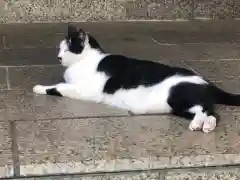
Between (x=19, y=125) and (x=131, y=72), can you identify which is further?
(x=131, y=72)

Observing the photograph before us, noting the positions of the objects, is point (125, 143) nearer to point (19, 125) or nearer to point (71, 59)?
point (19, 125)

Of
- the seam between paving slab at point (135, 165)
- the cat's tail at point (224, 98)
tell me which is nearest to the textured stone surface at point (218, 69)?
the cat's tail at point (224, 98)

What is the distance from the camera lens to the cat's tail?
6.24 ft

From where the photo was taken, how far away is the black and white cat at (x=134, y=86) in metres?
1.84

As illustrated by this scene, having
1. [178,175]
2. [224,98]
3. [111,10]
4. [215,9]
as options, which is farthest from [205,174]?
[215,9]

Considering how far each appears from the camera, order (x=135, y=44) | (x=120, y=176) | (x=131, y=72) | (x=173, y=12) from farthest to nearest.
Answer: (x=173, y=12) < (x=135, y=44) < (x=131, y=72) < (x=120, y=176)

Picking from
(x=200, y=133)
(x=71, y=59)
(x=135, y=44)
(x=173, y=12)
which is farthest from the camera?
(x=173, y=12)

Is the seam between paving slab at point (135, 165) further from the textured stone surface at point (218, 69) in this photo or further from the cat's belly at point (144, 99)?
the textured stone surface at point (218, 69)

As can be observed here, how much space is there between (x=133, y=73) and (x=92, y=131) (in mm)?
A: 330

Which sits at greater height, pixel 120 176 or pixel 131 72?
pixel 131 72

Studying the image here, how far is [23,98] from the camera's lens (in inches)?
83.4

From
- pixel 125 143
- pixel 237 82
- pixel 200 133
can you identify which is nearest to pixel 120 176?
pixel 125 143

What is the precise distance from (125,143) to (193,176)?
236 millimetres

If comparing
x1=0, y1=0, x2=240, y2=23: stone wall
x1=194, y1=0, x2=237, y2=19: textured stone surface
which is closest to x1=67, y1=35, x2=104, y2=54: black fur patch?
x1=0, y1=0, x2=240, y2=23: stone wall
